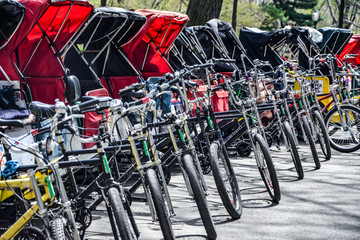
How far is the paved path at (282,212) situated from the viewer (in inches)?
204

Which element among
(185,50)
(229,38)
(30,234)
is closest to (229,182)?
(30,234)

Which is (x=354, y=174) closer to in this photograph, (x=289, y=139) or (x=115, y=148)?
(x=289, y=139)

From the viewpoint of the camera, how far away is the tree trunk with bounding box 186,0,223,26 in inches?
506

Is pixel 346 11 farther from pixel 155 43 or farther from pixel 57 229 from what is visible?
pixel 57 229

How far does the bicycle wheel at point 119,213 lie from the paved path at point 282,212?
1.40 metres

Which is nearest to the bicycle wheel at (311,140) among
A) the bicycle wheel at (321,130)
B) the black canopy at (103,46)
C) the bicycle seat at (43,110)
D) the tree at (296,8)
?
the bicycle wheel at (321,130)

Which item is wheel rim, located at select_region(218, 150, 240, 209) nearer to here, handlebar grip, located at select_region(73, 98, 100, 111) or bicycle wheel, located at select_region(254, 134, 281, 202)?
bicycle wheel, located at select_region(254, 134, 281, 202)

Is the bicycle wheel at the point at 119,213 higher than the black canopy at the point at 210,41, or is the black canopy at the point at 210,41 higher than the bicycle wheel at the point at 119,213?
the bicycle wheel at the point at 119,213

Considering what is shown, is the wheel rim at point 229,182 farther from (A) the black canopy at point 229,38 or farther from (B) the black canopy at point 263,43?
(B) the black canopy at point 263,43

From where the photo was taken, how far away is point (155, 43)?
10.3 meters

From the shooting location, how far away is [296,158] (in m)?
7.07

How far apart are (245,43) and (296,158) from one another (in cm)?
727

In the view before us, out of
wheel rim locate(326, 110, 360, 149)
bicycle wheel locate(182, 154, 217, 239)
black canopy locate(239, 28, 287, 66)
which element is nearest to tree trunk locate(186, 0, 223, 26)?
black canopy locate(239, 28, 287, 66)

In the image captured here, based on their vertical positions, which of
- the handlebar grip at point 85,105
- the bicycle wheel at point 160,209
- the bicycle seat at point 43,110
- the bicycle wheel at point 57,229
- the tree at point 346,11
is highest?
the handlebar grip at point 85,105
